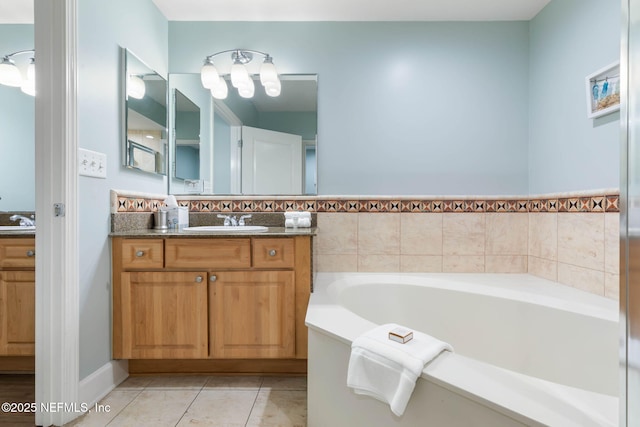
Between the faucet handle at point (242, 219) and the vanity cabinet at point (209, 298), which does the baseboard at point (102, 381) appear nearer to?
the vanity cabinet at point (209, 298)

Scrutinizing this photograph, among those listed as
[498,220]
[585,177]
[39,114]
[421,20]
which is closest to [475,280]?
[498,220]

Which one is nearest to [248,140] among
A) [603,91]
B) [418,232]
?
[418,232]

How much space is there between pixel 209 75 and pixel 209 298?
57.6 inches

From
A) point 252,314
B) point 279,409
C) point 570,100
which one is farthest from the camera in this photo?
point 570,100

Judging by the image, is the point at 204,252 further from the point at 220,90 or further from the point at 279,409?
the point at 220,90

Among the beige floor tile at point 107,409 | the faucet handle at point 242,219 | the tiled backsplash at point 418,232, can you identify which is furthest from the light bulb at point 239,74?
the beige floor tile at point 107,409

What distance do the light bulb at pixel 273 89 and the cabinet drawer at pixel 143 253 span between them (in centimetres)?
121

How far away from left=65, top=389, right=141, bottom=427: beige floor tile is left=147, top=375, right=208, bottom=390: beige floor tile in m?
0.10

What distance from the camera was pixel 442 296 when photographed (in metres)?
1.88

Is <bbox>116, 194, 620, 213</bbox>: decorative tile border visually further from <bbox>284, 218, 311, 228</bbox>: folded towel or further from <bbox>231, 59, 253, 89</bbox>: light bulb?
<bbox>231, 59, 253, 89</bbox>: light bulb

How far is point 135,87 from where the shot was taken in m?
1.93

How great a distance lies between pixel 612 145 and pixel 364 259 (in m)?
1.43

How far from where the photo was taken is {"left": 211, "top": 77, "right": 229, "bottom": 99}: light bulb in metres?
2.28

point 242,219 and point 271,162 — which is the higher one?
point 271,162
